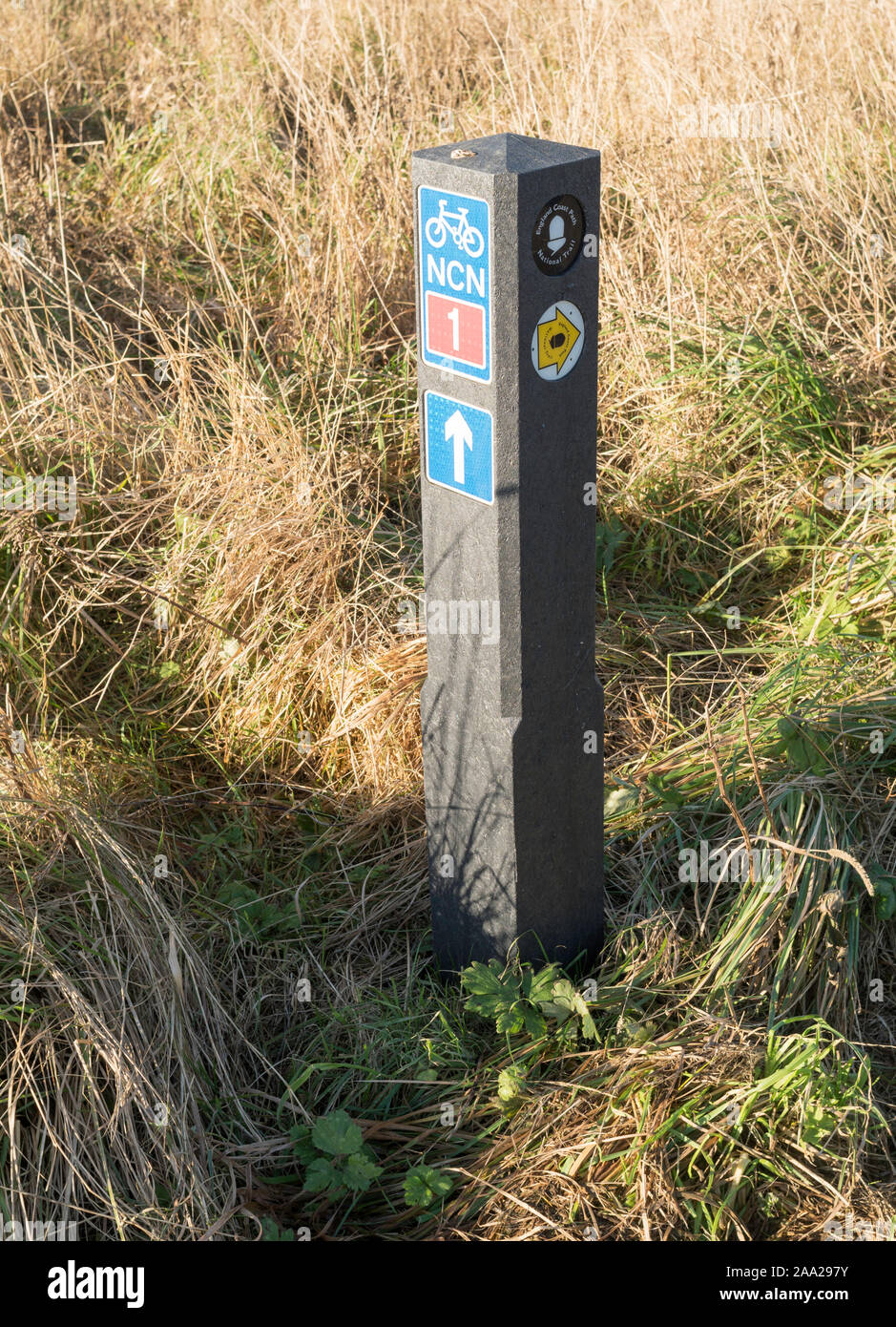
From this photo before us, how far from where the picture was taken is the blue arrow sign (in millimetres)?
2070

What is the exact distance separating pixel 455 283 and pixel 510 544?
0.44m

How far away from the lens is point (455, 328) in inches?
80.4

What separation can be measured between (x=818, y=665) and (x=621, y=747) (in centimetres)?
54

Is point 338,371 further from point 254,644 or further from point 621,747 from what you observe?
point 621,747

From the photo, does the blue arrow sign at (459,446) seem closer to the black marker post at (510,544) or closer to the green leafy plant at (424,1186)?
the black marker post at (510,544)

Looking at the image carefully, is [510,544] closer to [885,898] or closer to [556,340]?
[556,340]

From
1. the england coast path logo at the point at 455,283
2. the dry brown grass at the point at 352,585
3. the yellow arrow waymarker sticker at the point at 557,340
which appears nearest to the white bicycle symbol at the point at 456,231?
the england coast path logo at the point at 455,283

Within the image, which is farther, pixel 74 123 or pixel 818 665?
pixel 74 123

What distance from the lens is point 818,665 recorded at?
3080 mm

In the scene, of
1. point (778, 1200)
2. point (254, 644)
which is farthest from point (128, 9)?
point (778, 1200)

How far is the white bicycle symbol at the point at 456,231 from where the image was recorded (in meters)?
1.94

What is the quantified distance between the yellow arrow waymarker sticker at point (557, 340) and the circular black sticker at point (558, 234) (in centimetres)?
7

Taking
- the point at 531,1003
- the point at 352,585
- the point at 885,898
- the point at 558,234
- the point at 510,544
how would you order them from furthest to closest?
the point at 352,585 < the point at 885,898 < the point at 531,1003 < the point at 510,544 < the point at 558,234

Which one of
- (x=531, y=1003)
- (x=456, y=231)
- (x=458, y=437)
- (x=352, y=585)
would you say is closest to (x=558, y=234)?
(x=456, y=231)
